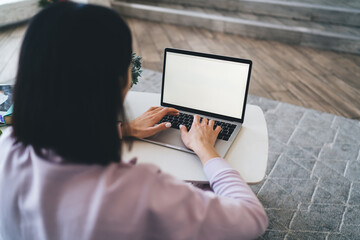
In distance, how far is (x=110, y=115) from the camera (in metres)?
0.60

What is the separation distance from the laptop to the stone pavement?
0.80 meters

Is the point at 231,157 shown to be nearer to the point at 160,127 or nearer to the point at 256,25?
the point at 160,127

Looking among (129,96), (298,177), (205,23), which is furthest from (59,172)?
(205,23)

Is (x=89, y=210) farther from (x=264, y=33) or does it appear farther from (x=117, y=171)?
(x=264, y=33)

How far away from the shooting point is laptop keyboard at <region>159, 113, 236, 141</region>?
1.11 metres

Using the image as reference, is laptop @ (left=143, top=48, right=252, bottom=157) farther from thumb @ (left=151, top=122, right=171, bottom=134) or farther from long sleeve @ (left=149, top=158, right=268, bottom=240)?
long sleeve @ (left=149, top=158, right=268, bottom=240)

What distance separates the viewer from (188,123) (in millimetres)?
1156

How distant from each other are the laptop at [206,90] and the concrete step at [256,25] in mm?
3069

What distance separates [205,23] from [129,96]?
3.24 meters

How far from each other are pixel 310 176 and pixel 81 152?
174 centimetres

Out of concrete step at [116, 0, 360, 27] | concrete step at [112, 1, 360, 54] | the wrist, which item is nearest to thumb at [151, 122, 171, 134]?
the wrist

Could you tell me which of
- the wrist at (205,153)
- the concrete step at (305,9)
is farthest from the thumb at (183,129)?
the concrete step at (305,9)

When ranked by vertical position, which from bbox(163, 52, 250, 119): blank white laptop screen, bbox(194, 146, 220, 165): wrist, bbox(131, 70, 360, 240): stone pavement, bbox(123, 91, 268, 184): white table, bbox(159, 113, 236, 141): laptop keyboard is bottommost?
bbox(131, 70, 360, 240): stone pavement

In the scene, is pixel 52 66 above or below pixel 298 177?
above
